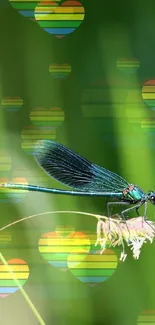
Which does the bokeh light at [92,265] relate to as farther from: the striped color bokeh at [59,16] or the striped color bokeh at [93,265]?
the striped color bokeh at [59,16]

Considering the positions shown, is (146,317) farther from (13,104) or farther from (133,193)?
(13,104)

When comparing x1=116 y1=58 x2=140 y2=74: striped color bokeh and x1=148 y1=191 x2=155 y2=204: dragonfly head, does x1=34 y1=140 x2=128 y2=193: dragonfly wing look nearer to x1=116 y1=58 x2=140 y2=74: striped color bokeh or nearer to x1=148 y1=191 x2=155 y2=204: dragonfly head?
x1=148 y1=191 x2=155 y2=204: dragonfly head

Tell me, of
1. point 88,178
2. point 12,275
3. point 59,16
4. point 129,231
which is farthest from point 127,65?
point 12,275

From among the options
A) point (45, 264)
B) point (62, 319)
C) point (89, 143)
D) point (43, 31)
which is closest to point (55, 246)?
point (45, 264)

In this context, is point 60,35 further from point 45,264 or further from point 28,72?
point 45,264

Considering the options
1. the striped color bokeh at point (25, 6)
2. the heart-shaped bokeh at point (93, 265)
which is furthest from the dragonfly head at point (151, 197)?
the striped color bokeh at point (25, 6)
